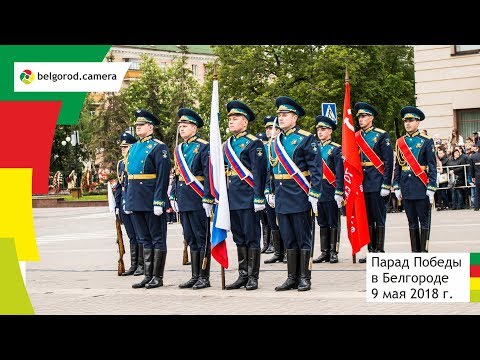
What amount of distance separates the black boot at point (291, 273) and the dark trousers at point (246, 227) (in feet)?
1.73

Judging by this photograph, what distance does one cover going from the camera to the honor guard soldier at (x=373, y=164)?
13.8m

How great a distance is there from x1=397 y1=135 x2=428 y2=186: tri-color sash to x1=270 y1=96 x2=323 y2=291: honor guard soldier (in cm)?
214

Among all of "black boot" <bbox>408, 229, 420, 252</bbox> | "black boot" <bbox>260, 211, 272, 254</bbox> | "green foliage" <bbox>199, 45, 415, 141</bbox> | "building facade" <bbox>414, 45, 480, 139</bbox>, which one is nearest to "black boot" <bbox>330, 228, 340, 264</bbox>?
"black boot" <bbox>408, 229, 420, 252</bbox>

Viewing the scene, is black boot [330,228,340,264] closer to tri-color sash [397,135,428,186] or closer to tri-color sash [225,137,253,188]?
tri-color sash [397,135,428,186]

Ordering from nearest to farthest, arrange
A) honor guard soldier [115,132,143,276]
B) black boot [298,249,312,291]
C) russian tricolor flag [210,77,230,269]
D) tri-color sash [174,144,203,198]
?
black boot [298,249,312,291]
russian tricolor flag [210,77,230,269]
tri-color sash [174,144,203,198]
honor guard soldier [115,132,143,276]

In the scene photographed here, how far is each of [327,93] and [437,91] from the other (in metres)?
14.0

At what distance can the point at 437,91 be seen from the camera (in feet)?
96.5

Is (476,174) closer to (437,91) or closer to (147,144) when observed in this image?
(437,91)

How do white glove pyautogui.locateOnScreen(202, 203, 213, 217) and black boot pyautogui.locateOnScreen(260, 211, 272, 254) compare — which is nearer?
white glove pyautogui.locateOnScreen(202, 203, 213, 217)

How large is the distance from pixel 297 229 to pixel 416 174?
2.42m

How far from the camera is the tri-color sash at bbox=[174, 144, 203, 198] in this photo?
11992 mm

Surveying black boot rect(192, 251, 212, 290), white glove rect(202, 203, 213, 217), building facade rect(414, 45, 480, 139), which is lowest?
black boot rect(192, 251, 212, 290)

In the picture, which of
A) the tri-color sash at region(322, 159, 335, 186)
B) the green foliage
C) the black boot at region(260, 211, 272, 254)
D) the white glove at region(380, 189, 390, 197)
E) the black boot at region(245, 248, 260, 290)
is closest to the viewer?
the black boot at region(245, 248, 260, 290)

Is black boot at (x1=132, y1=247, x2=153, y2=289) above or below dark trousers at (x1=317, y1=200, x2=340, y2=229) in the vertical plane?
below
